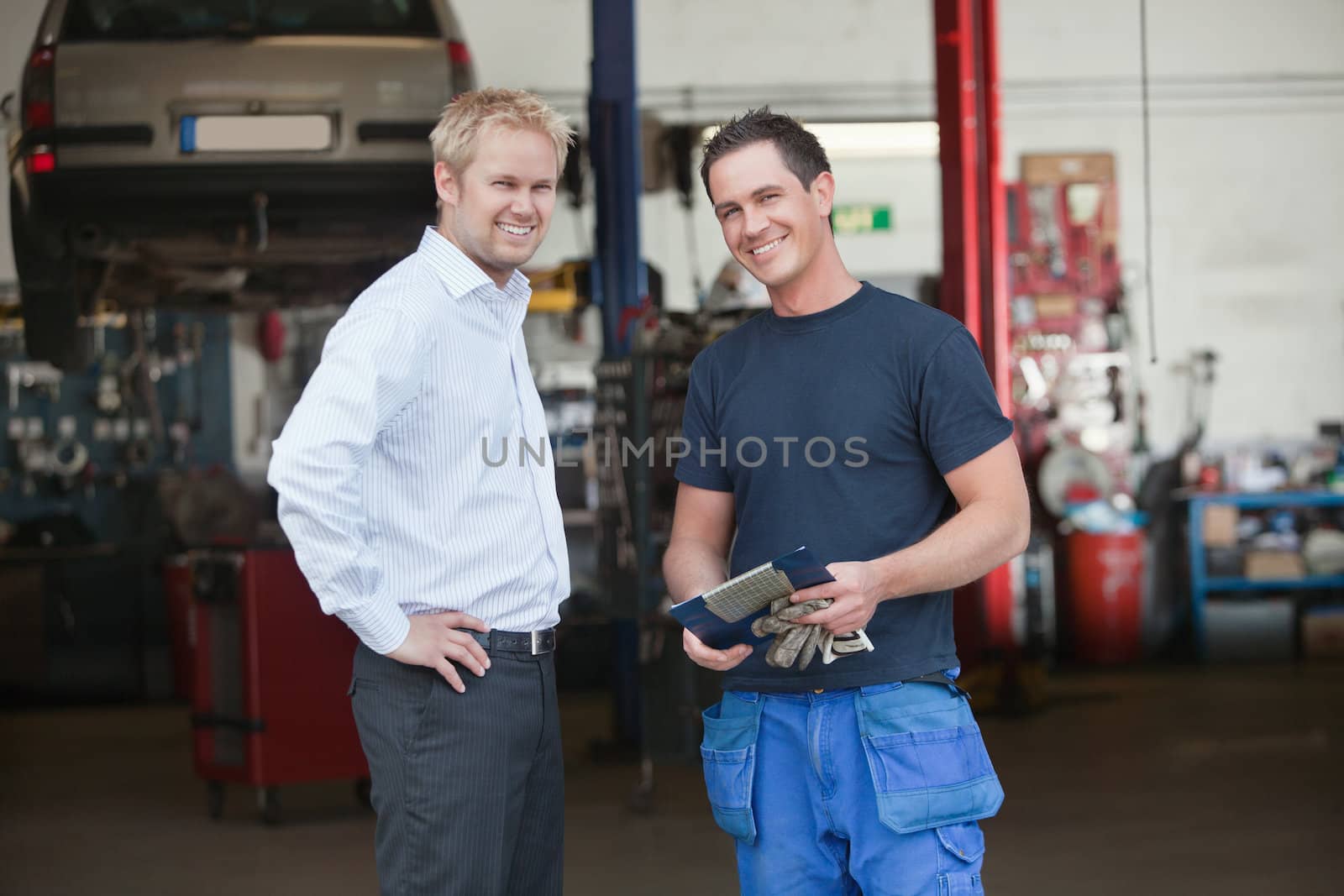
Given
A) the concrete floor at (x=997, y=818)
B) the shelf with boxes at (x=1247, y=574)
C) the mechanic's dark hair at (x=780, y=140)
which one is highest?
the mechanic's dark hair at (x=780, y=140)

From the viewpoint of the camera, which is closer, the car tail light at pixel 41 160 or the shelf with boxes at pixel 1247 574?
the car tail light at pixel 41 160

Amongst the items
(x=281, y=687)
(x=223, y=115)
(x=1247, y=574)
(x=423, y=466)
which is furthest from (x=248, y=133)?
(x=1247, y=574)

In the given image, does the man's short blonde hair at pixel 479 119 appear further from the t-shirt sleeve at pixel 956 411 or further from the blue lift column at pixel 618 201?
the blue lift column at pixel 618 201

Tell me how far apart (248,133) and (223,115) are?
3.6 inches

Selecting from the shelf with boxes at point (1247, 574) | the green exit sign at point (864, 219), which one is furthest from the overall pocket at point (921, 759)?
the green exit sign at point (864, 219)

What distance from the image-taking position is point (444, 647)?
5.09 ft

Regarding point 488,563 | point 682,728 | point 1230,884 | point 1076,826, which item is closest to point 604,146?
point 682,728

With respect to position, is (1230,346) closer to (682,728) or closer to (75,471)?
(682,728)

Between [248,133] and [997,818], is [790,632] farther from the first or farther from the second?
[248,133]

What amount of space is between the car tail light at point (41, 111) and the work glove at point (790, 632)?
3.47 metres

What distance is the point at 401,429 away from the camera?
1.56 metres

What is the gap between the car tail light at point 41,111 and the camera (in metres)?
4.07

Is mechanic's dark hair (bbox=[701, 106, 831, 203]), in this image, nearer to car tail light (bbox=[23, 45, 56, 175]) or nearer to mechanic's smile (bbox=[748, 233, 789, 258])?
mechanic's smile (bbox=[748, 233, 789, 258])

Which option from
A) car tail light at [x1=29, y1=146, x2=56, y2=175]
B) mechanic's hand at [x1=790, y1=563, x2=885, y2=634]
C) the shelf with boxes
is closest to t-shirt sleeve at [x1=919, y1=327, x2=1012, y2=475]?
mechanic's hand at [x1=790, y1=563, x2=885, y2=634]
